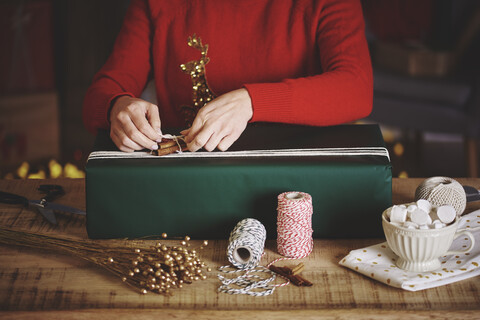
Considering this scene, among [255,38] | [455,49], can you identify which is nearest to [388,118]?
[455,49]

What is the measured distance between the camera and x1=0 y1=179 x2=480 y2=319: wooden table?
3.15ft

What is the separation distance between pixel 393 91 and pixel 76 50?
2092mm

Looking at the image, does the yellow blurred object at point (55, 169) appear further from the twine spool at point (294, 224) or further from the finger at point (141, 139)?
the twine spool at point (294, 224)

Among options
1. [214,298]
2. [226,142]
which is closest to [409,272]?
[214,298]

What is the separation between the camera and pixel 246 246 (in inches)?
42.2

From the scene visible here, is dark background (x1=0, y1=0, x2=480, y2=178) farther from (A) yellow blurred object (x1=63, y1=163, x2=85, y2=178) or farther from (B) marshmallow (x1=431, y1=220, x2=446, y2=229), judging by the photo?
(B) marshmallow (x1=431, y1=220, x2=446, y2=229)

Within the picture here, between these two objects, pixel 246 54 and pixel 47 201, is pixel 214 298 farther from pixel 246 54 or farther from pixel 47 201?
pixel 246 54

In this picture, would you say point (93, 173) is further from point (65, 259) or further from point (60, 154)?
point (60, 154)

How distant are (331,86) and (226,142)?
15.4 inches

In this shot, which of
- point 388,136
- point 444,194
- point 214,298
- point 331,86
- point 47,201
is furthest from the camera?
point 388,136

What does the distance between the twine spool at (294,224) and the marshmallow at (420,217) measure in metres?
0.19

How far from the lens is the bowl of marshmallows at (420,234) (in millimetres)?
1004

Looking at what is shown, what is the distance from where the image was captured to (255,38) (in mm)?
1716

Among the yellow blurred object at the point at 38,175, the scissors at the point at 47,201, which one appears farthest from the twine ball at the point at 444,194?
the yellow blurred object at the point at 38,175
